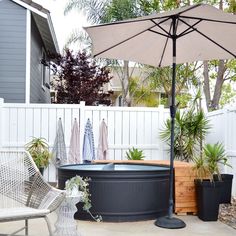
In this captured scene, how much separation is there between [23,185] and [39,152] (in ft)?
13.0

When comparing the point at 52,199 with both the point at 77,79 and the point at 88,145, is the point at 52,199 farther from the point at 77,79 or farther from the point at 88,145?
the point at 77,79

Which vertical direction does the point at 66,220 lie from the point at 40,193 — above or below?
below

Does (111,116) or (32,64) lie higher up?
(32,64)

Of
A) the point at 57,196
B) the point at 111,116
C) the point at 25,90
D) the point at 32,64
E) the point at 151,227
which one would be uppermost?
the point at 32,64

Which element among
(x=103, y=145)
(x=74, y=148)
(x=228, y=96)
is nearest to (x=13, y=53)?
(x=74, y=148)

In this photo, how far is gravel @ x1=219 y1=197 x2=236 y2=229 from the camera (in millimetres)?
5938

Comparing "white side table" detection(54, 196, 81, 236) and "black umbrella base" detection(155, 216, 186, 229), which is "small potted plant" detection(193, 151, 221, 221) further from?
"white side table" detection(54, 196, 81, 236)

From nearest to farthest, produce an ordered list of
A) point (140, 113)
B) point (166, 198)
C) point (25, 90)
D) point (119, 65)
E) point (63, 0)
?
point (166, 198) < point (140, 113) < point (25, 90) < point (63, 0) < point (119, 65)

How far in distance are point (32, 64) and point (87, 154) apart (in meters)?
3.65

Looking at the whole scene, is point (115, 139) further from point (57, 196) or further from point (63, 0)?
point (63, 0)

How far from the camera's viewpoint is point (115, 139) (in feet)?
31.4

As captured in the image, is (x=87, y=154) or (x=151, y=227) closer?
(x=151, y=227)

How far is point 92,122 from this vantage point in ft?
31.2

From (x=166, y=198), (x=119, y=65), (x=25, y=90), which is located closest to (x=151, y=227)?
(x=166, y=198)
